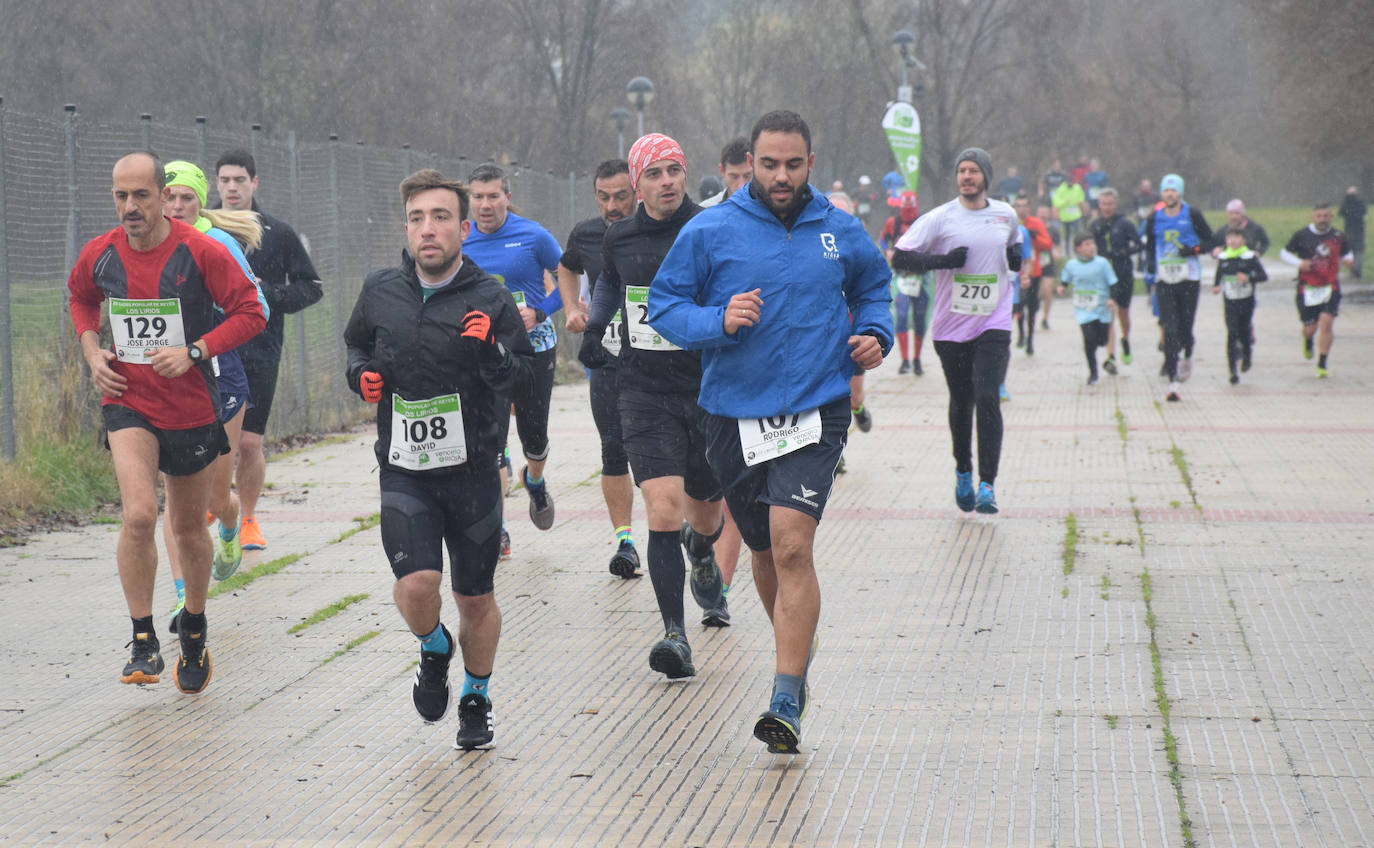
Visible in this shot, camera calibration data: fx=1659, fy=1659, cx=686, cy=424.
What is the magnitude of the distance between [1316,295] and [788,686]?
48.7 feet

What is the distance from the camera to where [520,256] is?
27.8ft

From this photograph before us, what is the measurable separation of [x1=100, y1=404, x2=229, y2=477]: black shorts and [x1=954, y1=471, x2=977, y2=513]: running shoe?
479 cm

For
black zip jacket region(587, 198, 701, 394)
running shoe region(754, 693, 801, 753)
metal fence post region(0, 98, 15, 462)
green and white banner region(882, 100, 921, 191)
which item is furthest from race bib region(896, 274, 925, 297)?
running shoe region(754, 693, 801, 753)

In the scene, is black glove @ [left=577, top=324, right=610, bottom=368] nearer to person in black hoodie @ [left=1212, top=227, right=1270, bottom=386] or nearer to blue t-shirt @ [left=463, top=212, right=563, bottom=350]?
blue t-shirt @ [left=463, top=212, right=563, bottom=350]

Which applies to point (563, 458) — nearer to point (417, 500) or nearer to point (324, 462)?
point (324, 462)

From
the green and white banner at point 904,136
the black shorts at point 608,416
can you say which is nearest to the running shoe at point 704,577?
the black shorts at point 608,416

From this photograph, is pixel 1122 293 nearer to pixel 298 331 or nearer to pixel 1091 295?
pixel 1091 295

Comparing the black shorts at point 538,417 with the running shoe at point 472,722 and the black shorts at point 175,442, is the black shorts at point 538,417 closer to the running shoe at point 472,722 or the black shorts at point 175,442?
the black shorts at point 175,442

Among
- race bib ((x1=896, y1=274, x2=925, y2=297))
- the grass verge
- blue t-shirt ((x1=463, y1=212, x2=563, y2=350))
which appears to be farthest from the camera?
race bib ((x1=896, y1=274, x2=925, y2=297))

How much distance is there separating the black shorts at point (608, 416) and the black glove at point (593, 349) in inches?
17.9

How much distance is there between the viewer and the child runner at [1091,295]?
58.0ft

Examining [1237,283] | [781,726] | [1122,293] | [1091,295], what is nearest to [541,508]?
[781,726]

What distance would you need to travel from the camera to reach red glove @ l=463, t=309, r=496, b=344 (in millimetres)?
4801

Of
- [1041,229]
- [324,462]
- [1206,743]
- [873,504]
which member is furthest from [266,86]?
[1206,743]
